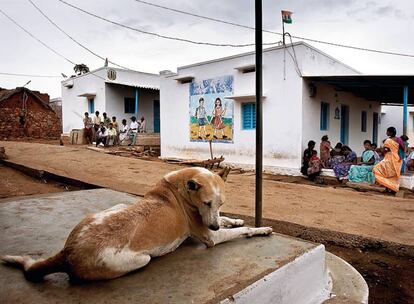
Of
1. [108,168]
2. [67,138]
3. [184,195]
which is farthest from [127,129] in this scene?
[184,195]

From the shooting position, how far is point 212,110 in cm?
1396

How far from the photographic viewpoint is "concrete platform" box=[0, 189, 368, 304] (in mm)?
1866

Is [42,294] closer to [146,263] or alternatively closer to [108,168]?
[146,263]

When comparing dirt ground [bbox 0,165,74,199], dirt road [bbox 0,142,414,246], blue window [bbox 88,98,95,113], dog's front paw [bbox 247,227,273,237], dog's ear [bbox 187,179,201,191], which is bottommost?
dirt road [bbox 0,142,414,246]

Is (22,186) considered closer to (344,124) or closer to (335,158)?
(335,158)

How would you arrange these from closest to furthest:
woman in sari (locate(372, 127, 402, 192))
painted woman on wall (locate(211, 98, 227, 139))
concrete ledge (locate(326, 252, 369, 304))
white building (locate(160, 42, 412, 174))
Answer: concrete ledge (locate(326, 252, 369, 304))
woman in sari (locate(372, 127, 402, 192))
white building (locate(160, 42, 412, 174))
painted woman on wall (locate(211, 98, 227, 139))

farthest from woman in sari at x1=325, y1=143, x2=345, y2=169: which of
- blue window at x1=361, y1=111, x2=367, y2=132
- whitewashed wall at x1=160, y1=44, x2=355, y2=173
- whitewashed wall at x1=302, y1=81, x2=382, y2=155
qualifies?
blue window at x1=361, y1=111, x2=367, y2=132

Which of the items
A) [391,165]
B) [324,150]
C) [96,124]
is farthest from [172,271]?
[96,124]

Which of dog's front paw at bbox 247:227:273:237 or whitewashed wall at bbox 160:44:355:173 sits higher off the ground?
whitewashed wall at bbox 160:44:355:173

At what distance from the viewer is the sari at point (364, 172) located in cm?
1009

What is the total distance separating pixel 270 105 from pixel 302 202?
18.4 ft

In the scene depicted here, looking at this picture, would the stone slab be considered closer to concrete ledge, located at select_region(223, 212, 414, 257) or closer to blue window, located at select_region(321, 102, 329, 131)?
concrete ledge, located at select_region(223, 212, 414, 257)

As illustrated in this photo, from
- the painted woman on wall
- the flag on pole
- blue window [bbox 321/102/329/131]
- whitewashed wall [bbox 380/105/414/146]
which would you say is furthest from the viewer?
whitewashed wall [bbox 380/105/414/146]

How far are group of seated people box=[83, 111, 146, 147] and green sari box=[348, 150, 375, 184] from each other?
1182 cm
